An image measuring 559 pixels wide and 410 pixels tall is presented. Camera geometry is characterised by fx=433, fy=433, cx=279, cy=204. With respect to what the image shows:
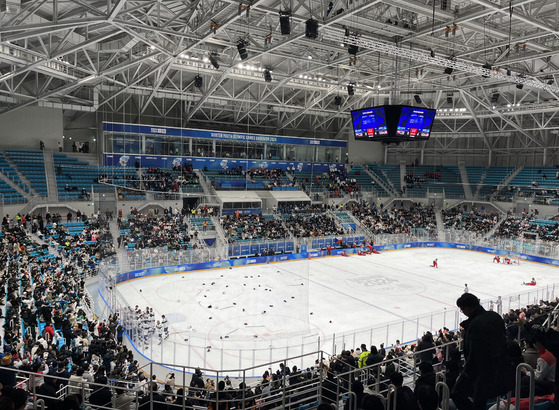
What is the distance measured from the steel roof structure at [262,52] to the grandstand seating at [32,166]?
3350 millimetres

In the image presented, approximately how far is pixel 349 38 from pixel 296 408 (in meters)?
14.8

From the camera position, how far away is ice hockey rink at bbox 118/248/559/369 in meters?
13.4

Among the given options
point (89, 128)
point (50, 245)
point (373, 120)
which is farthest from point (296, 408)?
point (89, 128)

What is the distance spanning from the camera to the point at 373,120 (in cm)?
1889

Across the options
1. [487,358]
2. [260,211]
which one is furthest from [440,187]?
[487,358]

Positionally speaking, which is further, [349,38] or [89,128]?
[89,128]

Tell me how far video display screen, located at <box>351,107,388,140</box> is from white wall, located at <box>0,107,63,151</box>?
24.7m

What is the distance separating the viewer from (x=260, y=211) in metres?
35.8

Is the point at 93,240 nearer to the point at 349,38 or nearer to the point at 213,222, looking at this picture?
the point at 213,222

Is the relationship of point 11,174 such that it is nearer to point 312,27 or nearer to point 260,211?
point 260,211

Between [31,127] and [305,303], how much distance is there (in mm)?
26352

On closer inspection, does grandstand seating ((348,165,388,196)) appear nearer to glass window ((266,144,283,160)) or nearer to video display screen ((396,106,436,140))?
glass window ((266,144,283,160))

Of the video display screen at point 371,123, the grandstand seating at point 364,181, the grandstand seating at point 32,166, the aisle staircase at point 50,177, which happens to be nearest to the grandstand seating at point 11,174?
the grandstand seating at point 32,166

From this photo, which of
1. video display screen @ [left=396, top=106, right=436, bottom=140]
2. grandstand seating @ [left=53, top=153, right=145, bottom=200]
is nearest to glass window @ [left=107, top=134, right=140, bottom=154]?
grandstand seating @ [left=53, top=153, right=145, bottom=200]
